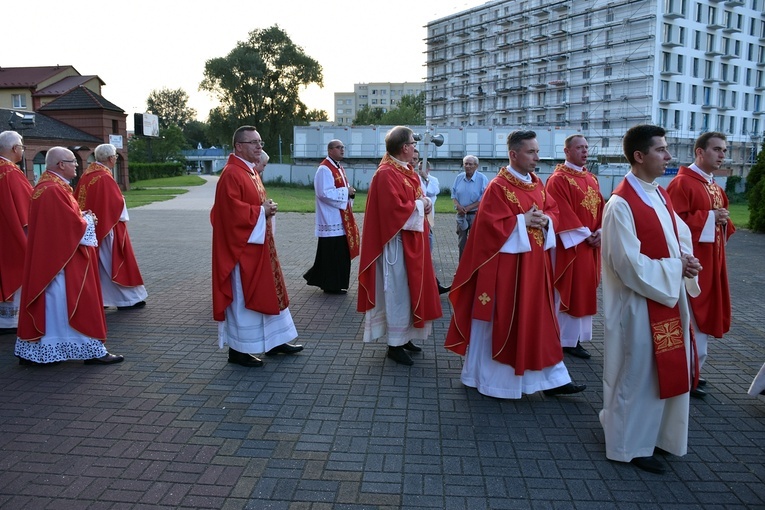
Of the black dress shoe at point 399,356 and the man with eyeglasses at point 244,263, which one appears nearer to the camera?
the man with eyeglasses at point 244,263

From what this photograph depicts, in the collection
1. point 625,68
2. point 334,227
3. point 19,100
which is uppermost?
point 625,68

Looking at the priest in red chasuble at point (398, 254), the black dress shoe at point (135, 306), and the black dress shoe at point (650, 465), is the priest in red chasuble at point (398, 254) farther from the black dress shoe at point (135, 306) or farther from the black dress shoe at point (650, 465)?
the black dress shoe at point (135, 306)

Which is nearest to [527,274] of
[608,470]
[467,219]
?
[608,470]

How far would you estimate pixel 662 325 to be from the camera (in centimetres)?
393

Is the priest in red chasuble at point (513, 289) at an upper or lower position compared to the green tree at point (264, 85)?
lower

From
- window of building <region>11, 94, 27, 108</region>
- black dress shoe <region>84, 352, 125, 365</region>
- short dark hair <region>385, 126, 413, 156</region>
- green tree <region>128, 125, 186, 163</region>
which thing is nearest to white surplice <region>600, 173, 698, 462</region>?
short dark hair <region>385, 126, 413, 156</region>

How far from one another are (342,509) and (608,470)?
1.78 metres

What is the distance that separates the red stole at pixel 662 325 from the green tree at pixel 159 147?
7388 centimetres

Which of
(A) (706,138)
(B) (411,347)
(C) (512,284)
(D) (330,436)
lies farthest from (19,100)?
(A) (706,138)

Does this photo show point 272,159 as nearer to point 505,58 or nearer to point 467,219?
point 505,58

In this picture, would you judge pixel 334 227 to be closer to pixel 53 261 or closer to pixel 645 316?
pixel 53 261

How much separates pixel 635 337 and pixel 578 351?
2.52 m

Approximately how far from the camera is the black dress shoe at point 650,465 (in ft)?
13.0

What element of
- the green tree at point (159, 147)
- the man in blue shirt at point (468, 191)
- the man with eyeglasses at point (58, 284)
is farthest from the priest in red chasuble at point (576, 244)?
the green tree at point (159, 147)
